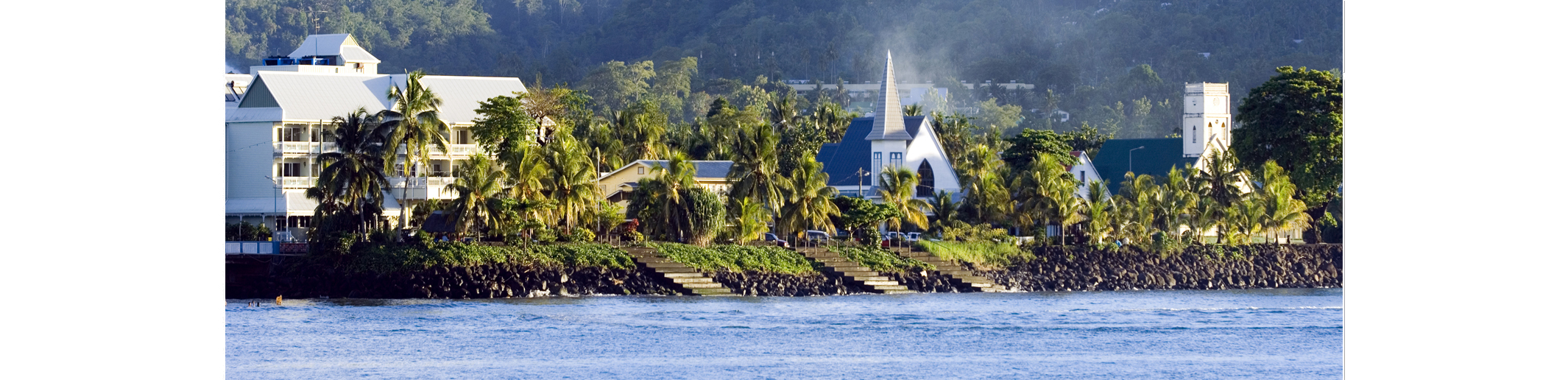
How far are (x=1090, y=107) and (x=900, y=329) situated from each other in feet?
169

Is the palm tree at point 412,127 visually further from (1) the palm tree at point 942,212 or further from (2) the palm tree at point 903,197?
(1) the palm tree at point 942,212

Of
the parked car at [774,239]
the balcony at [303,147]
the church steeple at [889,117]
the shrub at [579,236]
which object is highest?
the church steeple at [889,117]

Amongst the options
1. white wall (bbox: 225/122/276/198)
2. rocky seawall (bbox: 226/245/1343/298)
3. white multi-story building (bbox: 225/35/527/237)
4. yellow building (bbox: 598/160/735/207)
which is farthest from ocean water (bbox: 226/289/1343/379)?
yellow building (bbox: 598/160/735/207)

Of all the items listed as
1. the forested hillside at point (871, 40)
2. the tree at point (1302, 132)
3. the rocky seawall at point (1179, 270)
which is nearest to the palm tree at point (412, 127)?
the rocky seawall at point (1179, 270)

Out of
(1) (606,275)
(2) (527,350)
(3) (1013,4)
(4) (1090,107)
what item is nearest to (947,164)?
(1) (606,275)

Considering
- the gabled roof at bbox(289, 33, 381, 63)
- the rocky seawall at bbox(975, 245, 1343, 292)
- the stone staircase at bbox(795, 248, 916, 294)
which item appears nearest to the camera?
the stone staircase at bbox(795, 248, 916, 294)

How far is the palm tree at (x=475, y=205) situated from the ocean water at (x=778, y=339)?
2.01 metres

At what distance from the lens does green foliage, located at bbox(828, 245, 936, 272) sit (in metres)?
36.4

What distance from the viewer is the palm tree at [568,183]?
3472 centimetres

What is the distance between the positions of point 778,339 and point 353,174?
10.5 metres

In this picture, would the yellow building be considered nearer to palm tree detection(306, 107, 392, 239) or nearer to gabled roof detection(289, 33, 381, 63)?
palm tree detection(306, 107, 392, 239)

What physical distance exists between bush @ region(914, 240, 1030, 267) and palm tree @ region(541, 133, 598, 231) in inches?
267
